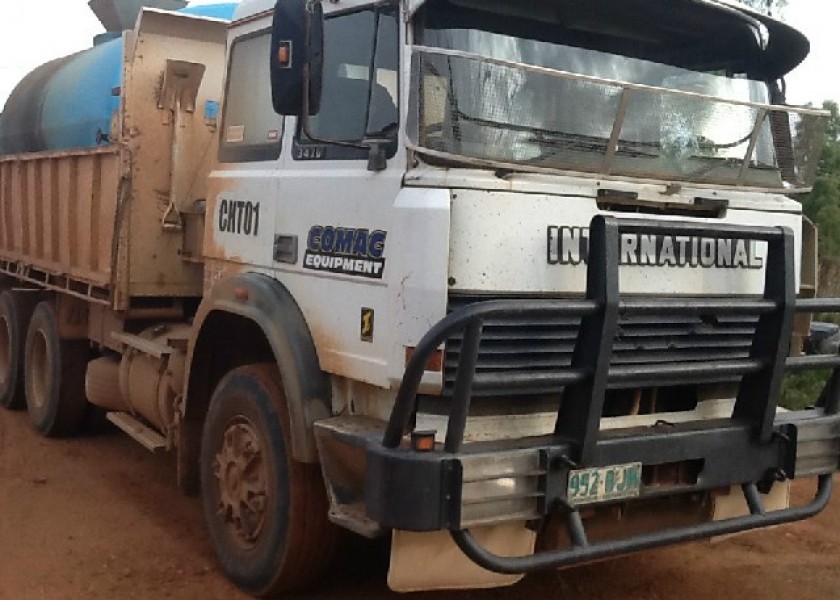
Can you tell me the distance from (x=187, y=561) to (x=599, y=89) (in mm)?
2886

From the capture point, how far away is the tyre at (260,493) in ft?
13.1

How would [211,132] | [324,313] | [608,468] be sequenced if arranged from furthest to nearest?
[211,132]
[324,313]
[608,468]

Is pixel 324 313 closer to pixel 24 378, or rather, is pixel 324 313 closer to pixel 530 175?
pixel 530 175

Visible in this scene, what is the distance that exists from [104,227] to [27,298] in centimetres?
209

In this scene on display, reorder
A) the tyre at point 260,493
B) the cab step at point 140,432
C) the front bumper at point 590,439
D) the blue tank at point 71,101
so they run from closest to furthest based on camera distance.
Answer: the front bumper at point 590,439 < the tyre at point 260,493 < the cab step at point 140,432 < the blue tank at point 71,101

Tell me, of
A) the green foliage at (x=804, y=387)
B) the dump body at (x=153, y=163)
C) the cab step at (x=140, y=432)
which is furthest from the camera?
the green foliage at (x=804, y=387)

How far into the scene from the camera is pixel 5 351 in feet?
26.9

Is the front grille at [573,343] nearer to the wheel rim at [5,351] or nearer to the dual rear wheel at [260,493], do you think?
the dual rear wheel at [260,493]

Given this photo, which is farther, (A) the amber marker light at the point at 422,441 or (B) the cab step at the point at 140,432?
(B) the cab step at the point at 140,432

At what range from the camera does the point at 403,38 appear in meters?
3.55

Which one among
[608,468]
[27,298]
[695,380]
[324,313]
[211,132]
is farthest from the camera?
[27,298]

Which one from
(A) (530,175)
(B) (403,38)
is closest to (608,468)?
(A) (530,175)

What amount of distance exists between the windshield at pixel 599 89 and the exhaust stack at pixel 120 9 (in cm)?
533

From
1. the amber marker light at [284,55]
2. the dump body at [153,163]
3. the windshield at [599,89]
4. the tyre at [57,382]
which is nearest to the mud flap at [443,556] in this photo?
the windshield at [599,89]
